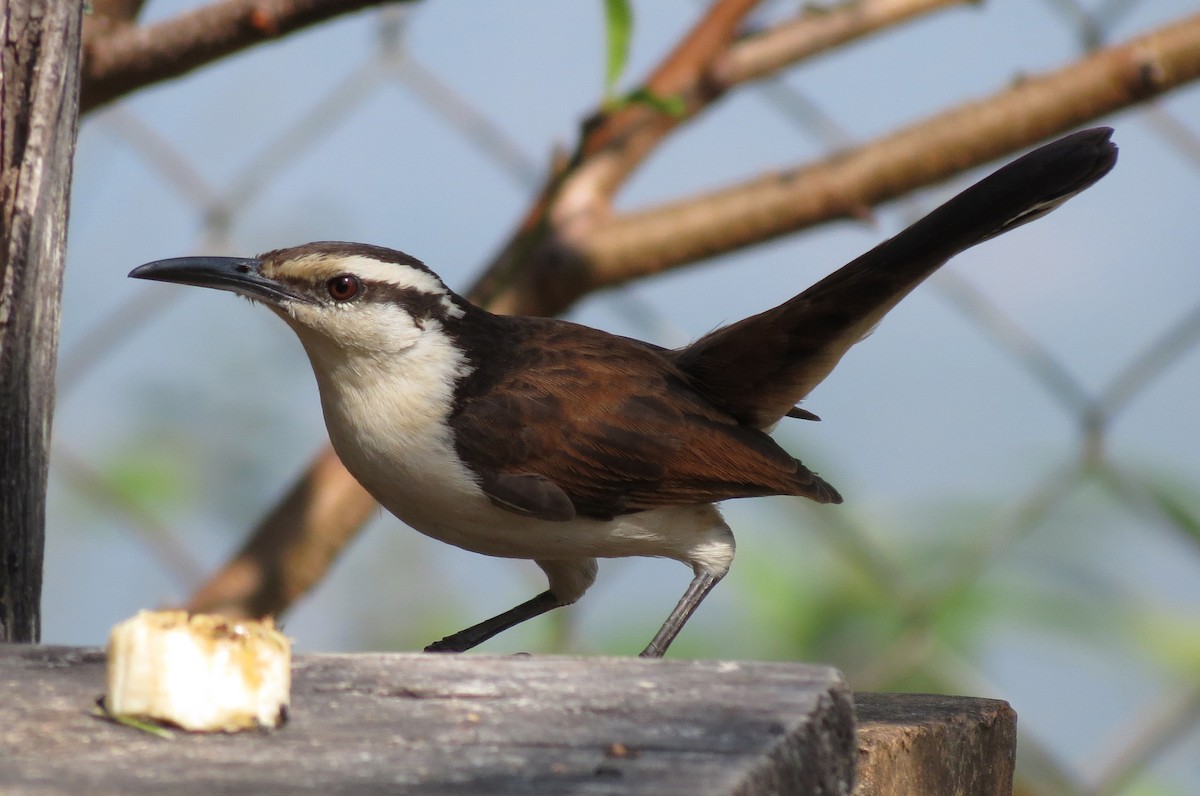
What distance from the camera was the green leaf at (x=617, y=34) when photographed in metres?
3.07

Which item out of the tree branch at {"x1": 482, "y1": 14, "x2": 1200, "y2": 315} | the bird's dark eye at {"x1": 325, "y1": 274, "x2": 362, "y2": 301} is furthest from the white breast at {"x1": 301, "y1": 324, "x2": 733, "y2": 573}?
the tree branch at {"x1": 482, "y1": 14, "x2": 1200, "y2": 315}

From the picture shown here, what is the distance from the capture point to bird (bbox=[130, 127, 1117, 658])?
2.87 metres

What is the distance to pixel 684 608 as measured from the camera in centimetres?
304

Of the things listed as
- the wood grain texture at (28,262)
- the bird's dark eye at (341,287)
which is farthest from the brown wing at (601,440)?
the wood grain texture at (28,262)

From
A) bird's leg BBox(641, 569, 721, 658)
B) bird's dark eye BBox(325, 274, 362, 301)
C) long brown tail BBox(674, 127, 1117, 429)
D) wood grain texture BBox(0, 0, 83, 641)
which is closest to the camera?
wood grain texture BBox(0, 0, 83, 641)

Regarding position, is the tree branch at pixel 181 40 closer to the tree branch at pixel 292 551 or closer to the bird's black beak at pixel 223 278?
the bird's black beak at pixel 223 278

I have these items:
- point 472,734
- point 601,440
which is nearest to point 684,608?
point 601,440

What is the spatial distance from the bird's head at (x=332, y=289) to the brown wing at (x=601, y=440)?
20 cm

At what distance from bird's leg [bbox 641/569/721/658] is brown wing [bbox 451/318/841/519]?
0.17 metres

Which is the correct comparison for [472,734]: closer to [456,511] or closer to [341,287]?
[456,511]

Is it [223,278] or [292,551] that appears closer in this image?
[223,278]

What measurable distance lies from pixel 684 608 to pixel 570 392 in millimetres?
481

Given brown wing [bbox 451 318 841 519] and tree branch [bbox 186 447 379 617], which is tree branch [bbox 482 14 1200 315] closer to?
tree branch [bbox 186 447 379 617]

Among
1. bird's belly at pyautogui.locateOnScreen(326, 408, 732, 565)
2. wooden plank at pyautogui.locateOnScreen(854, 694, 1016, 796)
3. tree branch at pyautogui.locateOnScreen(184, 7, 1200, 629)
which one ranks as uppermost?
tree branch at pyautogui.locateOnScreen(184, 7, 1200, 629)
